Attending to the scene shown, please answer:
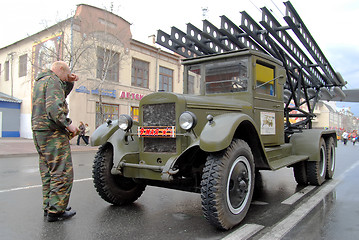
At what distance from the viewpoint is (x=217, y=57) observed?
15.4 feet

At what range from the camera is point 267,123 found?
4781 millimetres

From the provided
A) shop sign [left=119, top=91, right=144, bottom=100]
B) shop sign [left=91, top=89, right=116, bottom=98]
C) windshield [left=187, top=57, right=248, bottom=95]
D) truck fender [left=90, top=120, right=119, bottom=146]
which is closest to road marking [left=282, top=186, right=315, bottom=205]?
windshield [left=187, top=57, right=248, bottom=95]

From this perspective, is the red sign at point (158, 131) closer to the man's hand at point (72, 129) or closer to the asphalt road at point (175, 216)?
the man's hand at point (72, 129)

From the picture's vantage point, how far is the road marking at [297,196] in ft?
14.7

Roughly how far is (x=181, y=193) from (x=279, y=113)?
227cm

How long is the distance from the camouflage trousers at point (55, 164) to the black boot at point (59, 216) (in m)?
0.06

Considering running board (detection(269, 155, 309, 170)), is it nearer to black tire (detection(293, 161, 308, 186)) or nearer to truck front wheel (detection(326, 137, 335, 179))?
black tire (detection(293, 161, 308, 186))

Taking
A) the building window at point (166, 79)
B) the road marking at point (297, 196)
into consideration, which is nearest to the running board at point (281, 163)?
the road marking at point (297, 196)

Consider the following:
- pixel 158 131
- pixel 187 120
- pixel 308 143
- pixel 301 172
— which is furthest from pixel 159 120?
pixel 301 172

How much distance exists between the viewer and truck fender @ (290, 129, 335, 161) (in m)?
5.34

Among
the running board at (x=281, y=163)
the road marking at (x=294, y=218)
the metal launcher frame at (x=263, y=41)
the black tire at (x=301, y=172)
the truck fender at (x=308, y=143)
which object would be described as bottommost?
the road marking at (x=294, y=218)

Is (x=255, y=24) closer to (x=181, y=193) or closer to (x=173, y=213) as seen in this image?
(x=181, y=193)

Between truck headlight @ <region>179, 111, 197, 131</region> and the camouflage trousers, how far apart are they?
1.42m

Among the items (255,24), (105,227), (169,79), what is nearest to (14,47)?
(169,79)
